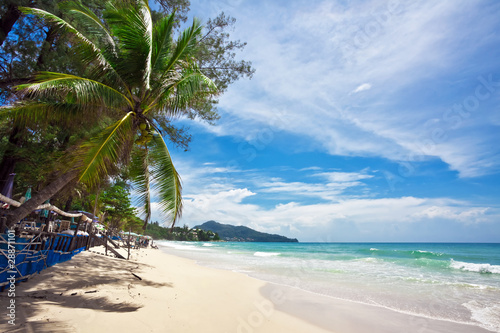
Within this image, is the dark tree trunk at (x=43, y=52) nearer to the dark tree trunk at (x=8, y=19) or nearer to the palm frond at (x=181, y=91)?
the dark tree trunk at (x=8, y=19)

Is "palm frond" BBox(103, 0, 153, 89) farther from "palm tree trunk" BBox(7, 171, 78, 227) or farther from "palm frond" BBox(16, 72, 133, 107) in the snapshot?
"palm tree trunk" BBox(7, 171, 78, 227)

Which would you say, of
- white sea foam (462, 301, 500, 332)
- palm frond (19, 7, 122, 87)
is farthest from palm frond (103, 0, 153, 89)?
white sea foam (462, 301, 500, 332)

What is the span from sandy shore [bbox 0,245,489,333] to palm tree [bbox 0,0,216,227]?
1928 mm

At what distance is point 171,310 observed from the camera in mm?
5453

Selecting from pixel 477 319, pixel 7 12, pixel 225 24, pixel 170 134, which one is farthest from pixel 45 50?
pixel 477 319

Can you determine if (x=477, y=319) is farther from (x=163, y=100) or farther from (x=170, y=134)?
(x=170, y=134)

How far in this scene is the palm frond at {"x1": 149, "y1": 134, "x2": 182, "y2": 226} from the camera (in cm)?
684

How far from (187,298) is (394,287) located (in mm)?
8190

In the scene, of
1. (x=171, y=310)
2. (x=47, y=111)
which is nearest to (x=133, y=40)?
(x=47, y=111)

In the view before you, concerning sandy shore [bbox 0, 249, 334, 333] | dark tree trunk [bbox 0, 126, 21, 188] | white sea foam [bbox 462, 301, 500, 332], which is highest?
dark tree trunk [bbox 0, 126, 21, 188]

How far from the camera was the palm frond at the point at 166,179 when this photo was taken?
269 inches

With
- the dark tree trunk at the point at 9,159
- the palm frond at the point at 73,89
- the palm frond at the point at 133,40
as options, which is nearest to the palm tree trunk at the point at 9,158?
the dark tree trunk at the point at 9,159

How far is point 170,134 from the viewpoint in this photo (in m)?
9.65

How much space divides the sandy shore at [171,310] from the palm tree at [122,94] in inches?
75.9
